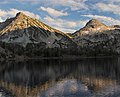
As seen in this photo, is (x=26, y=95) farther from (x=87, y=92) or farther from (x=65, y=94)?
(x=87, y=92)

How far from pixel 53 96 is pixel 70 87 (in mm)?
21091

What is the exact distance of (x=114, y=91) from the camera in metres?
95.8

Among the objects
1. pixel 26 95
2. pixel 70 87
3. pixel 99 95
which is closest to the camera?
Result: pixel 99 95

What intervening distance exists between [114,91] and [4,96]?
35.1m

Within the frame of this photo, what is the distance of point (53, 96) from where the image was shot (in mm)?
90000

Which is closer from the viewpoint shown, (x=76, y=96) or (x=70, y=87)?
(x=76, y=96)

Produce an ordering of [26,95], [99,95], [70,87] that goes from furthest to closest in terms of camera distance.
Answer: [70,87], [26,95], [99,95]

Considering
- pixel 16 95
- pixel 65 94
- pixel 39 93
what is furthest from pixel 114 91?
pixel 16 95

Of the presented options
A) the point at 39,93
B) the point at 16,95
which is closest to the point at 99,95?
the point at 39,93

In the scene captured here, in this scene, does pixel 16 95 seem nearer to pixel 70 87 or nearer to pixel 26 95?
pixel 26 95

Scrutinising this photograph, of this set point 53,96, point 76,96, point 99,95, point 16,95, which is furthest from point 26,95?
point 99,95

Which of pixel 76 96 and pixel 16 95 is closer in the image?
pixel 76 96

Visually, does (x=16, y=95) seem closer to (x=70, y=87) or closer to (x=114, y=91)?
(x=70, y=87)

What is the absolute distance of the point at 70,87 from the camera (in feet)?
362
